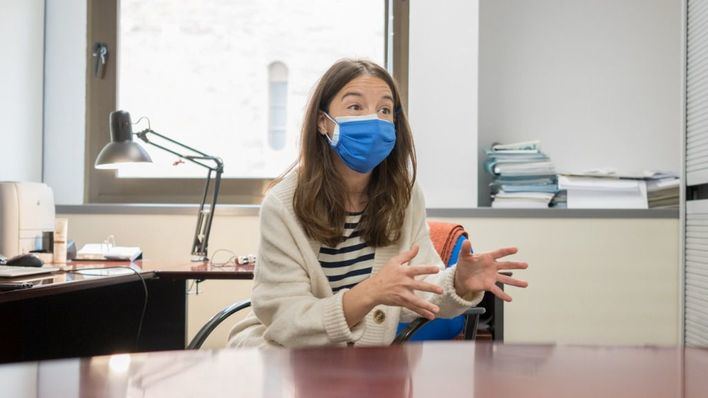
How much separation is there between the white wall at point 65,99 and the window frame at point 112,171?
1.4 inches

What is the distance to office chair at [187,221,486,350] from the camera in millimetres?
1515

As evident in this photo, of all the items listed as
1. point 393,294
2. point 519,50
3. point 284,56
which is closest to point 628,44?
point 519,50

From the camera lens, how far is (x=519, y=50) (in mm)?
3252

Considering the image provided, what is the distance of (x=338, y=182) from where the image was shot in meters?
1.61

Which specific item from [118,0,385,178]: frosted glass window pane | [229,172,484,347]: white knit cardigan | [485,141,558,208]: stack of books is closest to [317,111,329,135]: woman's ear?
[229,172,484,347]: white knit cardigan

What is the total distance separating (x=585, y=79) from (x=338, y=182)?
6.77ft

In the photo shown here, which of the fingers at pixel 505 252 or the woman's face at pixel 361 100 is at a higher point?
the woman's face at pixel 361 100

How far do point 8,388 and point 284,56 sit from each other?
2.88m

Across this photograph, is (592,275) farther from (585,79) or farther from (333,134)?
(333,134)

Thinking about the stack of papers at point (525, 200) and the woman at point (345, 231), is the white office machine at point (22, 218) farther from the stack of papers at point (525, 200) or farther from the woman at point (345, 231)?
the stack of papers at point (525, 200)

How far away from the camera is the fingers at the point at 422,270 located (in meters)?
1.14

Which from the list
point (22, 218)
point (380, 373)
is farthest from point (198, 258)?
point (380, 373)

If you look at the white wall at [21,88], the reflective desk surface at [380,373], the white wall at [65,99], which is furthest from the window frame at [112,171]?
the reflective desk surface at [380,373]

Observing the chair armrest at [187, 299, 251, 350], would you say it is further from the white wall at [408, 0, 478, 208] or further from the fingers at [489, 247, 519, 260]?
the white wall at [408, 0, 478, 208]
